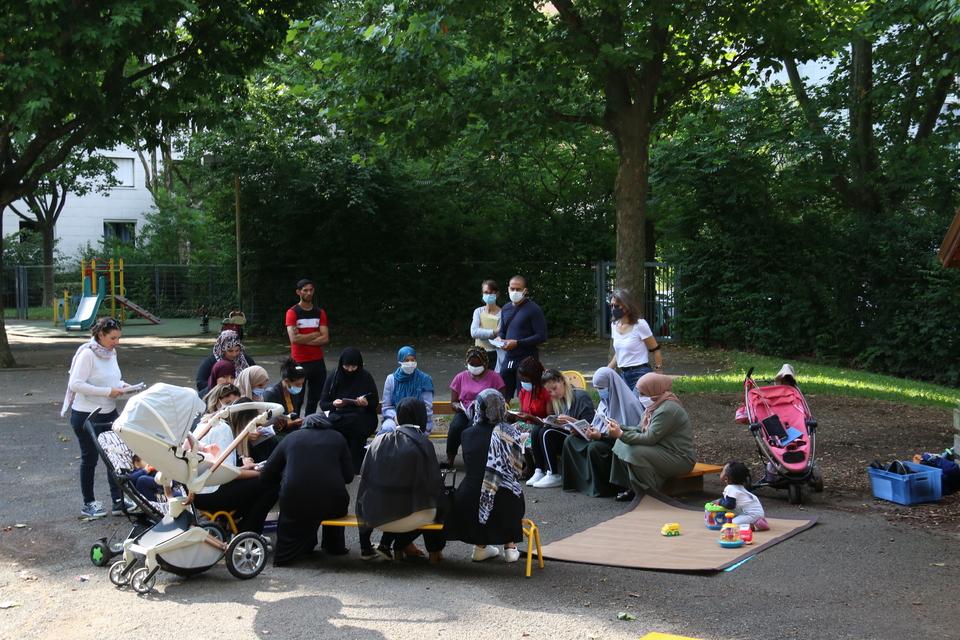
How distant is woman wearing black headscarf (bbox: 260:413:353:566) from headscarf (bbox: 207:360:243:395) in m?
2.60

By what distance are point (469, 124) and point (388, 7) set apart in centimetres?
214

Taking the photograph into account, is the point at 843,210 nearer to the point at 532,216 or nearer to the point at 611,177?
the point at 611,177

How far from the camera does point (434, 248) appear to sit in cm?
2667

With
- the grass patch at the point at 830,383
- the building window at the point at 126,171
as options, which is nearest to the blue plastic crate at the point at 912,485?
the grass patch at the point at 830,383

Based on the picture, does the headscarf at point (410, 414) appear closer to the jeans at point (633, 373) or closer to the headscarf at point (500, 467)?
the headscarf at point (500, 467)

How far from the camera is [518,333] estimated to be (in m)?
11.5

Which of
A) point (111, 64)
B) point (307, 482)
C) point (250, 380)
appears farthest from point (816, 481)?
point (111, 64)

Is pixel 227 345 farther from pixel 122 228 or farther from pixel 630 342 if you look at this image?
pixel 122 228

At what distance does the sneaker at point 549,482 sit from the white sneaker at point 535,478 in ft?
0.14

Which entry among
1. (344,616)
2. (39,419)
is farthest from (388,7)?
(344,616)

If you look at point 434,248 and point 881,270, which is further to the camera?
point 434,248

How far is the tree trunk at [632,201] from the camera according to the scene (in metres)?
14.0

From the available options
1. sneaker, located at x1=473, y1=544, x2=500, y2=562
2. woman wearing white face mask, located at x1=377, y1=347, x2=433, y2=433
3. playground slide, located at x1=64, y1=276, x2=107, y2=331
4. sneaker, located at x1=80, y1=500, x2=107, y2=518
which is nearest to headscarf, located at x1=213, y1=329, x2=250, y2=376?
woman wearing white face mask, located at x1=377, y1=347, x2=433, y2=433

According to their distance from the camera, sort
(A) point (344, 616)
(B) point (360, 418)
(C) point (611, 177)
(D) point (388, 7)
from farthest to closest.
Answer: (C) point (611, 177) → (D) point (388, 7) → (B) point (360, 418) → (A) point (344, 616)
